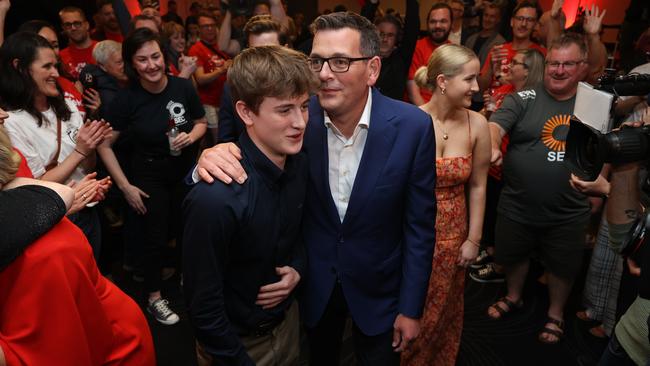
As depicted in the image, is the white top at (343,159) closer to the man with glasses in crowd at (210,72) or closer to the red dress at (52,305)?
the red dress at (52,305)

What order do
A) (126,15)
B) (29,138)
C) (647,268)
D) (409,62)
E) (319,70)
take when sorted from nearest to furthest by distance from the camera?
(647,268) → (319,70) → (29,138) → (409,62) → (126,15)

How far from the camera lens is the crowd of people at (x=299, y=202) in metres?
1.23

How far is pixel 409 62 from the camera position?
3.96 m

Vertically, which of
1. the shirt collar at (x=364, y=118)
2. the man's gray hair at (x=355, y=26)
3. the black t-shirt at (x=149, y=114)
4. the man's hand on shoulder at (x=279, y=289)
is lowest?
the man's hand on shoulder at (x=279, y=289)

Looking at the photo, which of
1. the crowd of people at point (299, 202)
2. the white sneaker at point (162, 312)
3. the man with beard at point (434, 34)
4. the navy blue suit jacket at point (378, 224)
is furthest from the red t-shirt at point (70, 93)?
the man with beard at point (434, 34)

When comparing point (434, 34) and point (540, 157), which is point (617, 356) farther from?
point (434, 34)

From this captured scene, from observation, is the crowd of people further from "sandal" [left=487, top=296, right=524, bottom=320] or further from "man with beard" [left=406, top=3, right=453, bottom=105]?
"man with beard" [left=406, top=3, right=453, bottom=105]

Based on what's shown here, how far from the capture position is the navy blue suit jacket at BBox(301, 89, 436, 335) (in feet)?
5.21

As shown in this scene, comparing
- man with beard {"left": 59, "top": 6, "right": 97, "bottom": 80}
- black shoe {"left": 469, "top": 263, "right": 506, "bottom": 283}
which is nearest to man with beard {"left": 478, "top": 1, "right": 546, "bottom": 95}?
black shoe {"left": 469, "top": 263, "right": 506, "bottom": 283}

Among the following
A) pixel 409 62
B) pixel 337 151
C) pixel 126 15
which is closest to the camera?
pixel 337 151

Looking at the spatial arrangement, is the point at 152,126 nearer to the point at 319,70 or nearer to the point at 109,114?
the point at 109,114

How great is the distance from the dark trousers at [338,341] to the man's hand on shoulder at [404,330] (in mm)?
33

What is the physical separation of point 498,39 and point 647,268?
3418 mm

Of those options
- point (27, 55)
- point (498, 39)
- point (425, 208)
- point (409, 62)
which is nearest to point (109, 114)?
point (27, 55)
